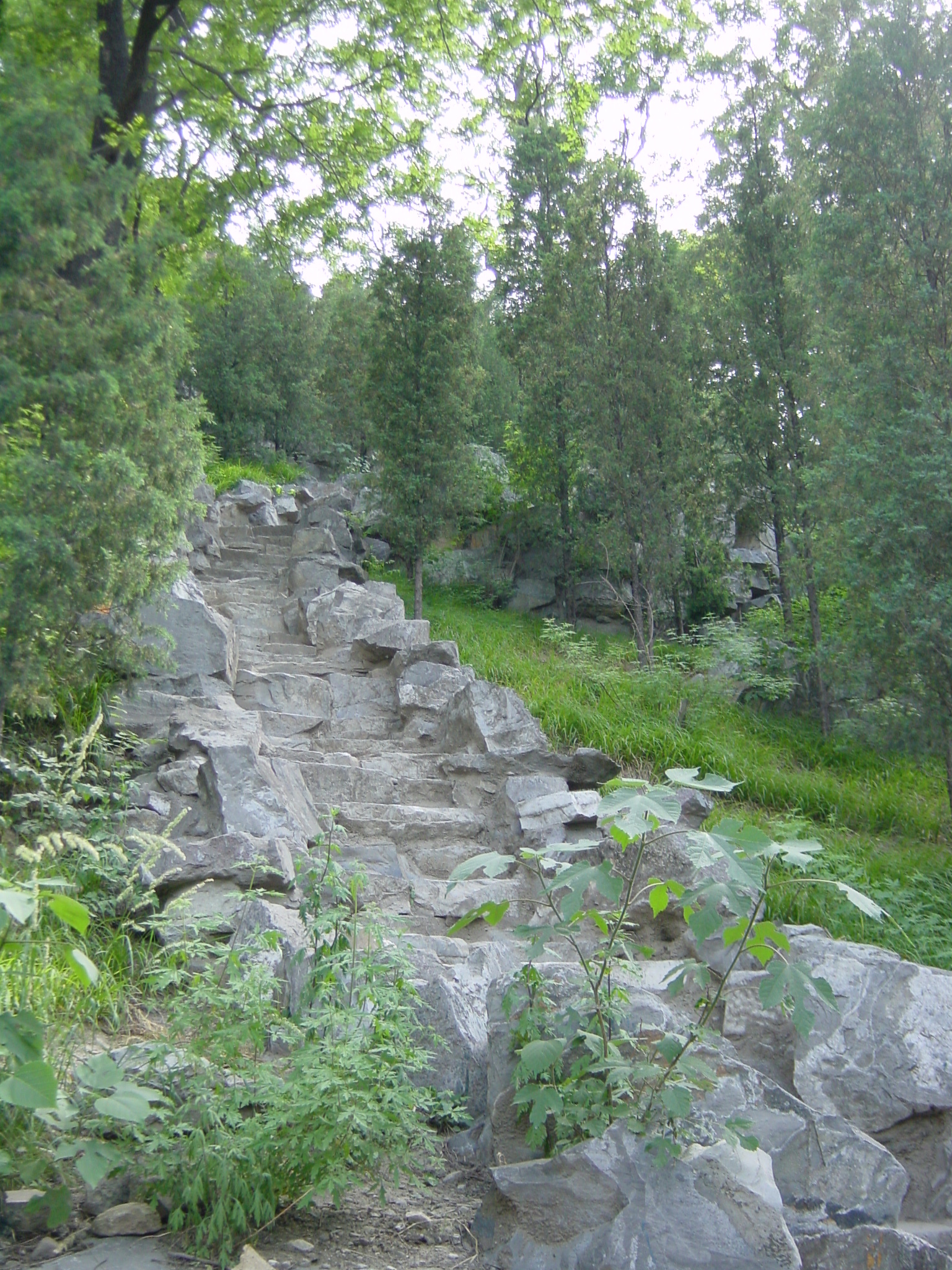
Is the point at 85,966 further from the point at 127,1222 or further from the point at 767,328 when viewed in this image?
the point at 767,328

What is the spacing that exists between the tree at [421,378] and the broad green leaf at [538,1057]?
30.2ft

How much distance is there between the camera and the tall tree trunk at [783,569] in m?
10.2

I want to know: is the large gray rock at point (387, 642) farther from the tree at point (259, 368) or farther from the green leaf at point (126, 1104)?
the tree at point (259, 368)

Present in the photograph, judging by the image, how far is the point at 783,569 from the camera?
9922 mm

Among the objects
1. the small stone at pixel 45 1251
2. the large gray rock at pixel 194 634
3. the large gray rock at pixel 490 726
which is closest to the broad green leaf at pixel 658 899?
the small stone at pixel 45 1251

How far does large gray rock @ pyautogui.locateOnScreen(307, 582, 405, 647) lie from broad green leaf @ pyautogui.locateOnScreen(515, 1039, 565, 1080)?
6.85m

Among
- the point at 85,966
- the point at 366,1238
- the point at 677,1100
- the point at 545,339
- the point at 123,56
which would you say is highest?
the point at 123,56

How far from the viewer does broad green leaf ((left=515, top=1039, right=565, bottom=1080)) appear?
236 centimetres

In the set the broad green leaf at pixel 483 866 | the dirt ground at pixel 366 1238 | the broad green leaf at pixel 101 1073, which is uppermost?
the broad green leaf at pixel 483 866

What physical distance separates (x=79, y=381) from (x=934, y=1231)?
5.22 m

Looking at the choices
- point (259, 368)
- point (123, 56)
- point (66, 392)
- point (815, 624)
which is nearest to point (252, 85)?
point (123, 56)

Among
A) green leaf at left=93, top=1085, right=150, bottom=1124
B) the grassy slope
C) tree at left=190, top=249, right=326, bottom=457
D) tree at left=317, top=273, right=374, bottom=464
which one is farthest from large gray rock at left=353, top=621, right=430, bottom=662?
tree at left=317, top=273, right=374, bottom=464

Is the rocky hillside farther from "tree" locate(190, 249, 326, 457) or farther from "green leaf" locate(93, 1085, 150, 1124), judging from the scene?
"tree" locate(190, 249, 326, 457)

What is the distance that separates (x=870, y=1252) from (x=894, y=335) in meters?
6.64
